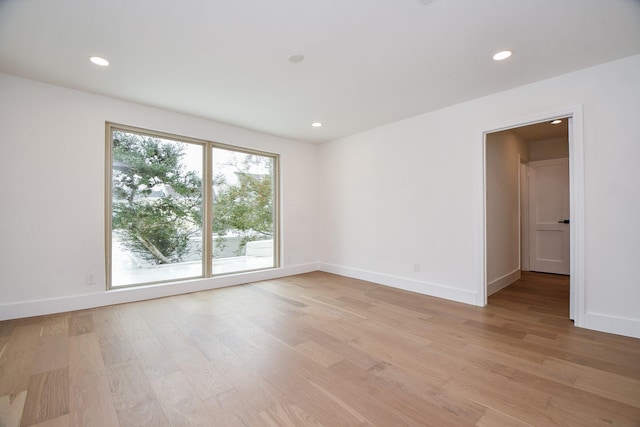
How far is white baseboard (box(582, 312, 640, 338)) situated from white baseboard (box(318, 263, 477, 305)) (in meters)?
1.04

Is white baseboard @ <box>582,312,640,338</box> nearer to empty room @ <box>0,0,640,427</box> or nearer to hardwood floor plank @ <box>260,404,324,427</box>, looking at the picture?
empty room @ <box>0,0,640,427</box>

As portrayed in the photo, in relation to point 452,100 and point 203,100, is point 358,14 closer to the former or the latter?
point 452,100

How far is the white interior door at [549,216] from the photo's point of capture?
5078 millimetres

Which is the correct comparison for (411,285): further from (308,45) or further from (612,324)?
(308,45)

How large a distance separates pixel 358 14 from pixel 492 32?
1.13 meters

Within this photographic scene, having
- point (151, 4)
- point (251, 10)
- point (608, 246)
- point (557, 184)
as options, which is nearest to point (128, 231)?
point (151, 4)

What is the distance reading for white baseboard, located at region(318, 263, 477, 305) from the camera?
354cm

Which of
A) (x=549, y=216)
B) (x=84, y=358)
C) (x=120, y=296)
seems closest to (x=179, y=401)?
(x=84, y=358)

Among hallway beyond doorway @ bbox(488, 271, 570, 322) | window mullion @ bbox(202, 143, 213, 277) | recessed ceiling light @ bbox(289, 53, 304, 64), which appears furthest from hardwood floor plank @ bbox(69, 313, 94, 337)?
hallway beyond doorway @ bbox(488, 271, 570, 322)

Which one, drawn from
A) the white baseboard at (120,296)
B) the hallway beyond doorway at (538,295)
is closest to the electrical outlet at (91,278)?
the white baseboard at (120,296)

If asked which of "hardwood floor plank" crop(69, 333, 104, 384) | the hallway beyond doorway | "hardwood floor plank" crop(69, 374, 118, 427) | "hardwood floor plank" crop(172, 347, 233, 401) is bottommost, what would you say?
the hallway beyond doorway

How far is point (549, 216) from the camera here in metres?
5.27

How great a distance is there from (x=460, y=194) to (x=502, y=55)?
64.8 inches

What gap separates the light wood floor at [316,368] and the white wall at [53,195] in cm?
35
